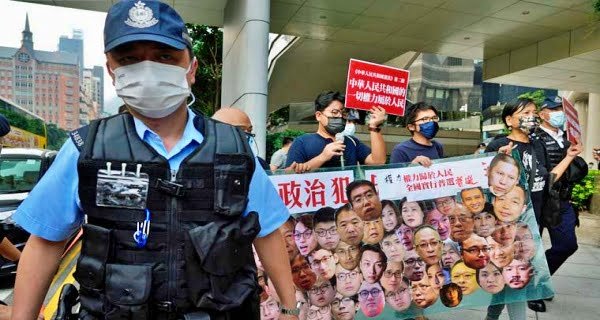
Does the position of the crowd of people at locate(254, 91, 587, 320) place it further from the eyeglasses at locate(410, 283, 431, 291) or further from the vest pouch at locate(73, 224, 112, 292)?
the vest pouch at locate(73, 224, 112, 292)

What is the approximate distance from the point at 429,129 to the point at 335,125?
2.44ft

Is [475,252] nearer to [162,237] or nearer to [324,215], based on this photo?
[324,215]

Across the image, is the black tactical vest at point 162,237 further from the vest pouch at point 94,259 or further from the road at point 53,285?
the road at point 53,285

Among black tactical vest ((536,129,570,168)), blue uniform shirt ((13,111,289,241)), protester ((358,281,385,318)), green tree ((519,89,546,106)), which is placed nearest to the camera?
blue uniform shirt ((13,111,289,241))

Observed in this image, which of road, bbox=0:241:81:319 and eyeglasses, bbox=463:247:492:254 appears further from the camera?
road, bbox=0:241:81:319

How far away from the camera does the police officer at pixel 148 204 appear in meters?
1.20

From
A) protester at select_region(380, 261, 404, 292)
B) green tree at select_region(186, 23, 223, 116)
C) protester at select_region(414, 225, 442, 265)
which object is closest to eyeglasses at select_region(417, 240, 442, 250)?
protester at select_region(414, 225, 442, 265)

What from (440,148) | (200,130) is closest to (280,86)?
(440,148)

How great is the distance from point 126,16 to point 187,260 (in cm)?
66

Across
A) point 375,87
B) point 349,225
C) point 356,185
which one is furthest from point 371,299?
point 375,87

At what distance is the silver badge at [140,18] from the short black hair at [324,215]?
1.96 meters

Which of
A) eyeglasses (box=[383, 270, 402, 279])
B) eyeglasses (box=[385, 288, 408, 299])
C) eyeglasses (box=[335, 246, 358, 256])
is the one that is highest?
eyeglasses (box=[335, 246, 358, 256])

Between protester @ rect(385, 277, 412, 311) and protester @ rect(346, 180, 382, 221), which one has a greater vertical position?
protester @ rect(346, 180, 382, 221)

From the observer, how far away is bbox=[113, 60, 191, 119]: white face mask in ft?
4.24
